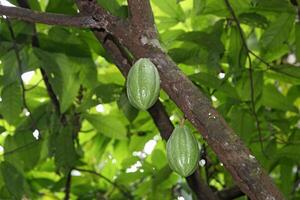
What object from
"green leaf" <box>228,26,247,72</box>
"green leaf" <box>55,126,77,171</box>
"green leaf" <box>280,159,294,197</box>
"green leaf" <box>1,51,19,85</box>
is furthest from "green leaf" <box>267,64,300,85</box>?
"green leaf" <box>1,51,19,85</box>

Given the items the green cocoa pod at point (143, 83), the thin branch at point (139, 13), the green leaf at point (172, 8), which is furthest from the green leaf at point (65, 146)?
the thin branch at point (139, 13)

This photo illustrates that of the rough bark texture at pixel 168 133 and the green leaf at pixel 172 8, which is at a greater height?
the green leaf at pixel 172 8

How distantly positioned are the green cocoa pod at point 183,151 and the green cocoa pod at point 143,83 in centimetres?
10

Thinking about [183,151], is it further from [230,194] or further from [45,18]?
[230,194]

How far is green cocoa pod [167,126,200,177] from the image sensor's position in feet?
4.34

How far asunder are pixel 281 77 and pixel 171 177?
674mm

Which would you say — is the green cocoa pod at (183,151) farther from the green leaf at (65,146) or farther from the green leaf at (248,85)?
the green leaf at (65,146)

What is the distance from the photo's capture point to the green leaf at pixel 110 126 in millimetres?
2523

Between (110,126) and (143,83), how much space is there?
1240 millimetres

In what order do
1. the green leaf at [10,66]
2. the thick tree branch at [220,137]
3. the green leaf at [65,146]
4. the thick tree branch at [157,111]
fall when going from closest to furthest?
1. the thick tree branch at [220,137]
2. the thick tree branch at [157,111]
3. the green leaf at [10,66]
4. the green leaf at [65,146]

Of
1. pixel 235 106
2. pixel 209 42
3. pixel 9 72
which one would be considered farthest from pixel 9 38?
pixel 235 106

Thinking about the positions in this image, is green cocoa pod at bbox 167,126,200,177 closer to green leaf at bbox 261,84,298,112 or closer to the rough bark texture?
Answer: the rough bark texture

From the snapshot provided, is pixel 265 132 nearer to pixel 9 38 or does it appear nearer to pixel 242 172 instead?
pixel 9 38

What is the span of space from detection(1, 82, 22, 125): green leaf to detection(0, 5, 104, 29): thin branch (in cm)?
93
